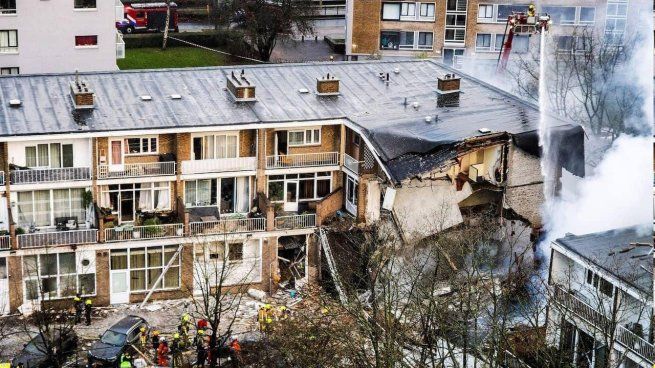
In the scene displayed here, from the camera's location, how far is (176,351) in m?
46.2

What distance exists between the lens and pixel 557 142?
170 ft

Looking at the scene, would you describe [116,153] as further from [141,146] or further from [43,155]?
[43,155]

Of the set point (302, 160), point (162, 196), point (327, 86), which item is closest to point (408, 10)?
point (327, 86)

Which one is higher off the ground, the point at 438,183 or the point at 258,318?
the point at 438,183

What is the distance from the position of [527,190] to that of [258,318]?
1349cm

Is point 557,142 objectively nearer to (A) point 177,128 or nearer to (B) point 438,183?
(B) point 438,183

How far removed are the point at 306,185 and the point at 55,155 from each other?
1155cm

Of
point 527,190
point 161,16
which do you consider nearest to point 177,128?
point 527,190

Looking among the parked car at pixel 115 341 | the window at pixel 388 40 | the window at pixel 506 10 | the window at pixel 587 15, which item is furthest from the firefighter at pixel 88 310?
the window at pixel 506 10

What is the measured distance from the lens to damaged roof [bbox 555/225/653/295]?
4100 cm

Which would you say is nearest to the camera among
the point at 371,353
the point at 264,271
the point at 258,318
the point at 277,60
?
the point at 371,353

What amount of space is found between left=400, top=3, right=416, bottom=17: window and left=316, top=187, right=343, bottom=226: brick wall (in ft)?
109

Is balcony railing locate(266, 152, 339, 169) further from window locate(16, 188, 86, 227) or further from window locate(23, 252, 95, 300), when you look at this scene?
window locate(23, 252, 95, 300)

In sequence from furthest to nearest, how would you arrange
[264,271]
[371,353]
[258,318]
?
[264,271], [258,318], [371,353]
